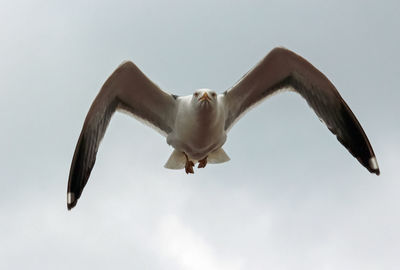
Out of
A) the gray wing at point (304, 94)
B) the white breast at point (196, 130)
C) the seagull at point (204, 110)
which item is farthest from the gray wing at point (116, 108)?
the gray wing at point (304, 94)

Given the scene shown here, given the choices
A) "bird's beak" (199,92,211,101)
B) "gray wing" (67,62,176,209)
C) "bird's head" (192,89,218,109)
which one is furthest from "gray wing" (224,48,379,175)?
"gray wing" (67,62,176,209)

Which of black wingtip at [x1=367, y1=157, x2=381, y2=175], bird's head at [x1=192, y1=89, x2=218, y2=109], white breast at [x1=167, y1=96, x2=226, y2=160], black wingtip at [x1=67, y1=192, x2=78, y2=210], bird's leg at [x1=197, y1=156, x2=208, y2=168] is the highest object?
bird's head at [x1=192, y1=89, x2=218, y2=109]

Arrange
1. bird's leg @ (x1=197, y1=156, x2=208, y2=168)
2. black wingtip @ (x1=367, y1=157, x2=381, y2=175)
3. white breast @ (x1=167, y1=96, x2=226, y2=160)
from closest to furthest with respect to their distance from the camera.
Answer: white breast @ (x1=167, y1=96, x2=226, y2=160) < black wingtip @ (x1=367, y1=157, x2=381, y2=175) < bird's leg @ (x1=197, y1=156, x2=208, y2=168)

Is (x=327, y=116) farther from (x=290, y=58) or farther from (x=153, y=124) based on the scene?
(x=153, y=124)

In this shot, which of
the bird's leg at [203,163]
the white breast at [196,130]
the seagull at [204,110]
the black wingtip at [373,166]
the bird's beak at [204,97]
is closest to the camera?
the bird's beak at [204,97]

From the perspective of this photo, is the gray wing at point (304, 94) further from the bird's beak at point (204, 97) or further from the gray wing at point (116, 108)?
the gray wing at point (116, 108)

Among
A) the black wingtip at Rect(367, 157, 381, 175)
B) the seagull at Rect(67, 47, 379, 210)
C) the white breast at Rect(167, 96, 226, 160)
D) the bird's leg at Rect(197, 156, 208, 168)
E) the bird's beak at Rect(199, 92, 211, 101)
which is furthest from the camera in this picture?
the bird's leg at Rect(197, 156, 208, 168)

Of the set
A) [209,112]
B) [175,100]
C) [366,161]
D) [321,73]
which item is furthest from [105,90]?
[366,161]

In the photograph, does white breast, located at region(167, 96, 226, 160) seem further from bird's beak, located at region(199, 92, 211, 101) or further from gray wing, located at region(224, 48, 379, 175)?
gray wing, located at region(224, 48, 379, 175)

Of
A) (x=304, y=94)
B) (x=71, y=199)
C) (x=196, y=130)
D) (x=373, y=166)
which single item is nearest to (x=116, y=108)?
(x=196, y=130)
